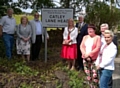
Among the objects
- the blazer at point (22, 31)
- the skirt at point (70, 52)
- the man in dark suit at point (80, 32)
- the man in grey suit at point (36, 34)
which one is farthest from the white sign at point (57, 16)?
the skirt at point (70, 52)

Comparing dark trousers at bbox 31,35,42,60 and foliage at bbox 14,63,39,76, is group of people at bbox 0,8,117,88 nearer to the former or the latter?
dark trousers at bbox 31,35,42,60

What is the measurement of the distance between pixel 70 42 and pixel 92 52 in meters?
1.57

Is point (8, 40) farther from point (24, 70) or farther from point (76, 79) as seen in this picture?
point (76, 79)

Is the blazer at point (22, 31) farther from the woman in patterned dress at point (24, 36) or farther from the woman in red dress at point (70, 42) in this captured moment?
the woman in red dress at point (70, 42)

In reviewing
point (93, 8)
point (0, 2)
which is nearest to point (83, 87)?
point (0, 2)

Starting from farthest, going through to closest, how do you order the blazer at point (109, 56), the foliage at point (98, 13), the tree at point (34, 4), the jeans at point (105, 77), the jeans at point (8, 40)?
the foliage at point (98, 13)
the tree at point (34, 4)
the jeans at point (8, 40)
the jeans at point (105, 77)
the blazer at point (109, 56)

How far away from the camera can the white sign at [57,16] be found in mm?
9359

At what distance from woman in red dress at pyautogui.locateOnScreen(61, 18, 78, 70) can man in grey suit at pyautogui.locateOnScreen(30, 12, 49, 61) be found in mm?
1220

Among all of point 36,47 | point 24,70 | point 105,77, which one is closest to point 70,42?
point 24,70

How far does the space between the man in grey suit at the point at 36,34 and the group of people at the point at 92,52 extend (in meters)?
1.24

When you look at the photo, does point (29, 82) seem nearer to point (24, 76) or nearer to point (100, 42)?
point (24, 76)

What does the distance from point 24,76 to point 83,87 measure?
1.31 m

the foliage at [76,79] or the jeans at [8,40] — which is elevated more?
the jeans at [8,40]

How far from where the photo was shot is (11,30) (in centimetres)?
949
